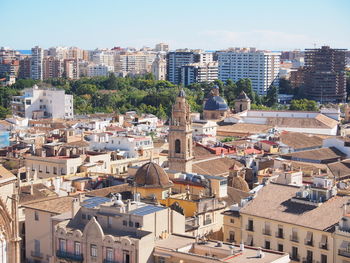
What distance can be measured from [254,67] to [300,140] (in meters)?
70.5

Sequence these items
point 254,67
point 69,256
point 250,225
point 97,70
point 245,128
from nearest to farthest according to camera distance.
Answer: point 69,256 < point 250,225 < point 245,128 < point 254,67 < point 97,70

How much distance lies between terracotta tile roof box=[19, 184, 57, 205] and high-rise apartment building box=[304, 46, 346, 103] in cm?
7969

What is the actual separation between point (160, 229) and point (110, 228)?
4.73ft

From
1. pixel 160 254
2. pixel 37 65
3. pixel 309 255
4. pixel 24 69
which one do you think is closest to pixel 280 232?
pixel 309 255

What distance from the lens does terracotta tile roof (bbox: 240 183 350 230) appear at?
22.8 metres

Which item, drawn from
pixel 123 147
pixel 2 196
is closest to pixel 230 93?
pixel 123 147

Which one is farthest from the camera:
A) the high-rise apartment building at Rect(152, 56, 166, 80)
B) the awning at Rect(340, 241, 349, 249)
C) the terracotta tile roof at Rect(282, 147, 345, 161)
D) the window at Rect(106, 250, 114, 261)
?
the high-rise apartment building at Rect(152, 56, 166, 80)

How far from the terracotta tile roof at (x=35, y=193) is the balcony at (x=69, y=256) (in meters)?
5.67

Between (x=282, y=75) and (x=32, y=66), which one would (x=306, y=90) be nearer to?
(x=282, y=75)

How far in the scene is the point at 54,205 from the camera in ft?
82.0

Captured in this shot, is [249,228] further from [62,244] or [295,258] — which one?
[62,244]

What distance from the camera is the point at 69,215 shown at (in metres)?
22.7

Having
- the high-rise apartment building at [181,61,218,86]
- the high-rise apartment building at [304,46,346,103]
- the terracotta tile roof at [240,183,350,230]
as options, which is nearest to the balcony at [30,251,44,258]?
the terracotta tile roof at [240,183,350,230]

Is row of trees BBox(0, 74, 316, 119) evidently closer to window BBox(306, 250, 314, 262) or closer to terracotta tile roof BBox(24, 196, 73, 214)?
terracotta tile roof BBox(24, 196, 73, 214)
